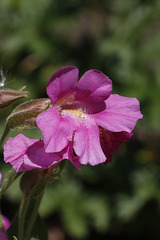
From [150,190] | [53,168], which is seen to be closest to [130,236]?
[150,190]

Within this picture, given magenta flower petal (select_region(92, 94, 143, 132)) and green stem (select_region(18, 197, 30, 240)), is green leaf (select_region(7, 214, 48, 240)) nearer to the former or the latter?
green stem (select_region(18, 197, 30, 240))

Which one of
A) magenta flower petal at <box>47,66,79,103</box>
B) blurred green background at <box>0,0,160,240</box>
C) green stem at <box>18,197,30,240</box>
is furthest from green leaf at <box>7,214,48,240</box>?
blurred green background at <box>0,0,160,240</box>

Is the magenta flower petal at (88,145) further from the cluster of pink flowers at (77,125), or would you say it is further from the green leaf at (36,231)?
the green leaf at (36,231)

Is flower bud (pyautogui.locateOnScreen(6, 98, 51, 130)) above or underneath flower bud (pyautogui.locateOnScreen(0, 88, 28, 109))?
underneath

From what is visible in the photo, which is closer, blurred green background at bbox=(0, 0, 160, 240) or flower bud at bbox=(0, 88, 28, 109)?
flower bud at bbox=(0, 88, 28, 109)

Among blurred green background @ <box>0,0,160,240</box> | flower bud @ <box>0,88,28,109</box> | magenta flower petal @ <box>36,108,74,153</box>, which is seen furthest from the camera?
blurred green background @ <box>0,0,160,240</box>

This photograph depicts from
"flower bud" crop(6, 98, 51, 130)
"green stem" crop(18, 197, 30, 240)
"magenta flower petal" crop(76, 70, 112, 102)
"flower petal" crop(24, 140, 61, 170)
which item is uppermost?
"magenta flower petal" crop(76, 70, 112, 102)

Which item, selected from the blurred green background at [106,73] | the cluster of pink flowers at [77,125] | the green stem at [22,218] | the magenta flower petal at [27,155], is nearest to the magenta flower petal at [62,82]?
the cluster of pink flowers at [77,125]

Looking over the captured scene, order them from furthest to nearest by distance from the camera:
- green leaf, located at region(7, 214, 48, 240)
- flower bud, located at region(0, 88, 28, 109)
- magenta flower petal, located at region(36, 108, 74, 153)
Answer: green leaf, located at region(7, 214, 48, 240), flower bud, located at region(0, 88, 28, 109), magenta flower petal, located at region(36, 108, 74, 153)

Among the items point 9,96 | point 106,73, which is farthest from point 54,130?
point 106,73
